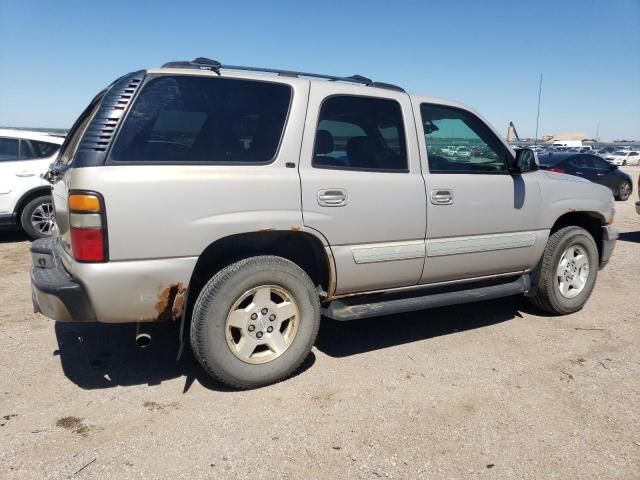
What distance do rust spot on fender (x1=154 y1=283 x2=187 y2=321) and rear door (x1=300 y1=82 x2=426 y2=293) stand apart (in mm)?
866

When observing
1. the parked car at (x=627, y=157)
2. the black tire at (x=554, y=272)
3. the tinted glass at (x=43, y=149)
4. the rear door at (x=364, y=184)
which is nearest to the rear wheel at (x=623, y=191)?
the black tire at (x=554, y=272)

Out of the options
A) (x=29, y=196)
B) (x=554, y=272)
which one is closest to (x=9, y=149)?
(x=29, y=196)

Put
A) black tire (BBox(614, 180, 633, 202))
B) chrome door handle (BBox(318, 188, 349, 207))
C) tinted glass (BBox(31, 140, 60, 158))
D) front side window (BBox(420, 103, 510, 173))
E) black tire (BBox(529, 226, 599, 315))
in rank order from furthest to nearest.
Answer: black tire (BBox(614, 180, 633, 202)) → tinted glass (BBox(31, 140, 60, 158)) → black tire (BBox(529, 226, 599, 315)) → front side window (BBox(420, 103, 510, 173)) → chrome door handle (BBox(318, 188, 349, 207))

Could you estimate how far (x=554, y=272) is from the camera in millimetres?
4676

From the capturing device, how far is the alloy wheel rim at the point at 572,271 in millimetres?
4770

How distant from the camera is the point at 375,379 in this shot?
3.53 meters

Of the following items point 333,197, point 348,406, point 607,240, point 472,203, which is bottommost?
point 348,406

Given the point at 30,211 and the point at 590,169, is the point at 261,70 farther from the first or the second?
the point at 590,169

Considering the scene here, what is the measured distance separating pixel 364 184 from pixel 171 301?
143 centimetres

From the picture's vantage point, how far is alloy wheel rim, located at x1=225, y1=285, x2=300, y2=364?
323 cm

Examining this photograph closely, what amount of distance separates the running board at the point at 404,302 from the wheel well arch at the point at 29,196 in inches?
231

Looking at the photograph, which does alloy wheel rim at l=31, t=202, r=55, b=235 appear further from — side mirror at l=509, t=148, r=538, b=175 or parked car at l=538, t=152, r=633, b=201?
parked car at l=538, t=152, r=633, b=201

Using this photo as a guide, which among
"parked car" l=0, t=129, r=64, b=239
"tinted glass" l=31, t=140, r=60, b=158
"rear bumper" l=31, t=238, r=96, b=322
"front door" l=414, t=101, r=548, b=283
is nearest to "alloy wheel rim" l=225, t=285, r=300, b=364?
"rear bumper" l=31, t=238, r=96, b=322

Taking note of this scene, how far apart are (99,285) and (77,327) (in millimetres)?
1764
